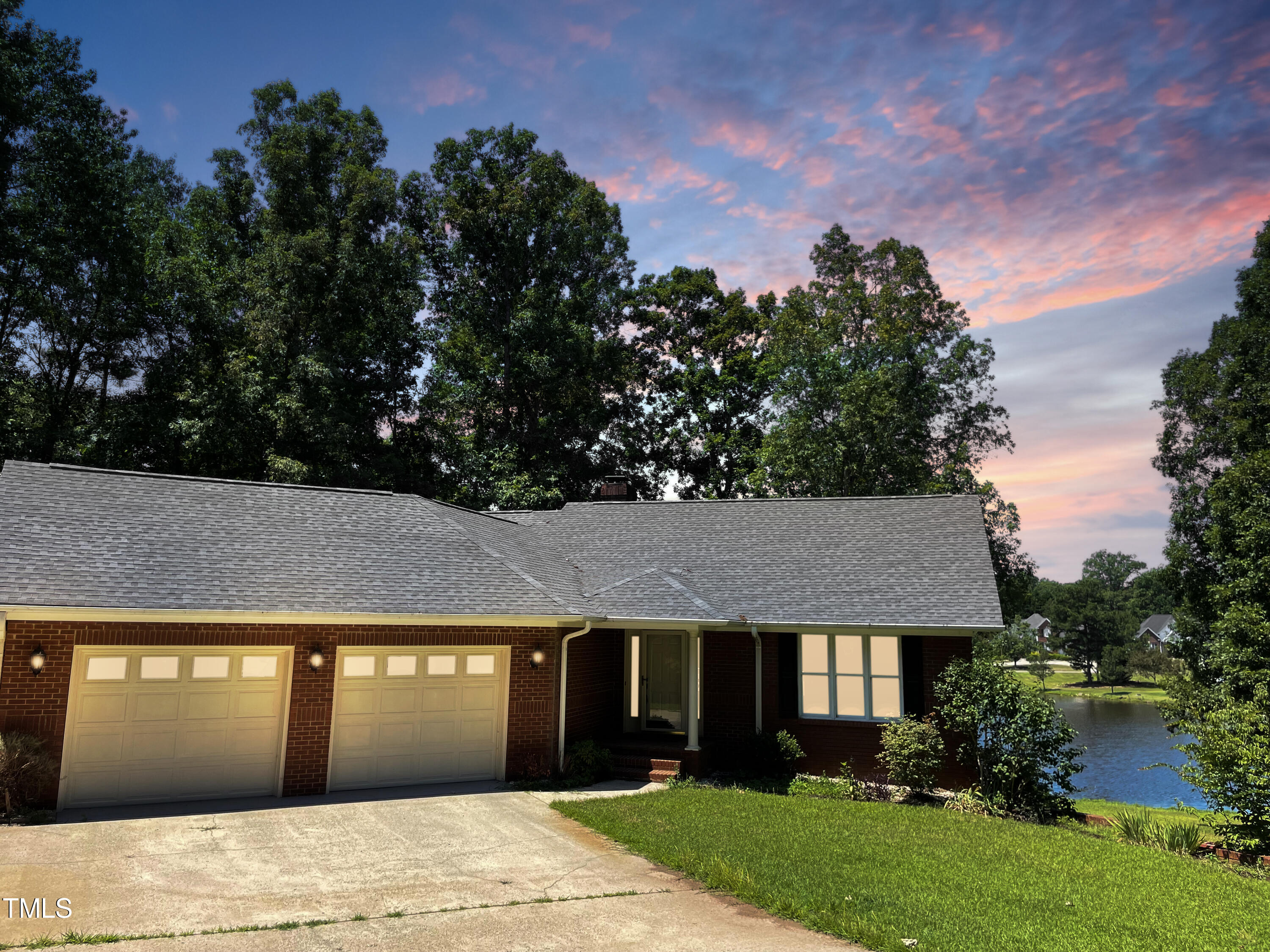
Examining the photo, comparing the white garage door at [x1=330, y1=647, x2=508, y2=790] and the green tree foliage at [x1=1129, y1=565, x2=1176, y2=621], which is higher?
the green tree foliage at [x1=1129, y1=565, x2=1176, y2=621]

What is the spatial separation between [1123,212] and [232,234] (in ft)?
99.1

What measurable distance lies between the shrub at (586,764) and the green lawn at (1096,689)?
169 feet

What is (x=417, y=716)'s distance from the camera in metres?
12.3

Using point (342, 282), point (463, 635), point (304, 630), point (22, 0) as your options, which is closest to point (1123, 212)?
point (463, 635)

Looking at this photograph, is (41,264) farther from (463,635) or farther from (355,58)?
(463,635)

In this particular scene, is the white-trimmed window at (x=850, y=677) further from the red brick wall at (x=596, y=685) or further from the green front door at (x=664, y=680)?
the red brick wall at (x=596, y=685)

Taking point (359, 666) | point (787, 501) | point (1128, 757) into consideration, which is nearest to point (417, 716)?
point (359, 666)

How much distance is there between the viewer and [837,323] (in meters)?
35.9

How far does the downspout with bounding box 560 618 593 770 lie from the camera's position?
13.0 m

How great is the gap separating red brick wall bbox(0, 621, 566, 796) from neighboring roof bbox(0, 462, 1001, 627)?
480mm

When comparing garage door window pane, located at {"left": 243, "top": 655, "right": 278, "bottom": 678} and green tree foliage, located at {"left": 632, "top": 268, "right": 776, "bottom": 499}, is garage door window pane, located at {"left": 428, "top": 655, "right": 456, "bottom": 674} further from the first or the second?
green tree foliage, located at {"left": 632, "top": 268, "right": 776, "bottom": 499}

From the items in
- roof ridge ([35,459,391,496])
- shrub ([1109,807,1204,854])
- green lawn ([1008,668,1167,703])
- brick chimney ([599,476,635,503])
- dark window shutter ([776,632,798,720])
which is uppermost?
brick chimney ([599,476,635,503])

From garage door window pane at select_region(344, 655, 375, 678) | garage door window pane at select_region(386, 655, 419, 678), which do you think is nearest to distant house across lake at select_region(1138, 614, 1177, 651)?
garage door window pane at select_region(386, 655, 419, 678)

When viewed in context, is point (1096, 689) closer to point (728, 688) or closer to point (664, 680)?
point (728, 688)
